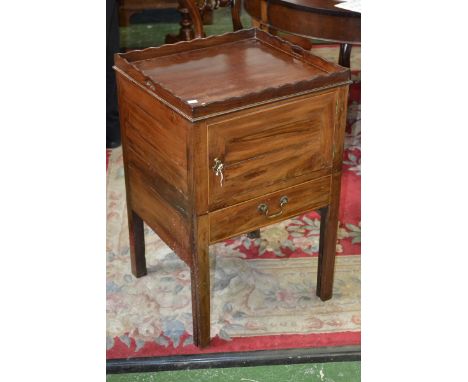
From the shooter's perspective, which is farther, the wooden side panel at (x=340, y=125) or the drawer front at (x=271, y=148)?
the wooden side panel at (x=340, y=125)

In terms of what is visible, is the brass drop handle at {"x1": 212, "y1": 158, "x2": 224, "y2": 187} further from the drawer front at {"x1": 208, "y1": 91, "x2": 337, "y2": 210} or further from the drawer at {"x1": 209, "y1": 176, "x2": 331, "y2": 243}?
the drawer at {"x1": 209, "y1": 176, "x2": 331, "y2": 243}

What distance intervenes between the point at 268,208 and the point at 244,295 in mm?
487

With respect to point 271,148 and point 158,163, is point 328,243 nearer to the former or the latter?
point 271,148

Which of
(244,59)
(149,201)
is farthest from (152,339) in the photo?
→ (244,59)

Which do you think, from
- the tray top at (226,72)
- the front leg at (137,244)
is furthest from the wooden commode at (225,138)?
the front leg at (137,244)

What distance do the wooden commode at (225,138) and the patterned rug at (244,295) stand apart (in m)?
0.14

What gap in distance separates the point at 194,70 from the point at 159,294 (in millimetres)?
805

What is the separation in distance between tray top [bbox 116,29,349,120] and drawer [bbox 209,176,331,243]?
306mm

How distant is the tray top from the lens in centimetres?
189

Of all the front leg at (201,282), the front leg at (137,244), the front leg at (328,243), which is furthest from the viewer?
the front leg at (137,244)

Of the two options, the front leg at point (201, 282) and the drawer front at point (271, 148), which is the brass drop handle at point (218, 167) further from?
the front leg at point (201, 282)

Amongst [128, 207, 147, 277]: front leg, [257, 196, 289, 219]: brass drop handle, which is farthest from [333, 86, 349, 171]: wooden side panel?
[128, 207, 147, 277]: front leg

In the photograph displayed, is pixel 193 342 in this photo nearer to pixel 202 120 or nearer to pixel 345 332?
pixel 345 332

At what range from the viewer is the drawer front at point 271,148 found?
1.92 meters
